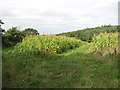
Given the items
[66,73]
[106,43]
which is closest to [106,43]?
[106,43]

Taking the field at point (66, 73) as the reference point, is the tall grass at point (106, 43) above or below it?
above

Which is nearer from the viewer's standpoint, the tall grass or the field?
the field

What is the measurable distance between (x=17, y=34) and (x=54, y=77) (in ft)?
25.7

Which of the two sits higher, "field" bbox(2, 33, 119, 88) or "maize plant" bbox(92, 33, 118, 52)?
"maize plant" bbox(92, 33, 118, 52)

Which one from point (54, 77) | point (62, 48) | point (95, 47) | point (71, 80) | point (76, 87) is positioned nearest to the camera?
point (76, 87)

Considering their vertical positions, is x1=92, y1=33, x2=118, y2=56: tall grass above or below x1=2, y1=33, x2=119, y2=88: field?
above

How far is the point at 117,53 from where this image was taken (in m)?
6.42

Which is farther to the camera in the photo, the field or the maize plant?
the maize plant

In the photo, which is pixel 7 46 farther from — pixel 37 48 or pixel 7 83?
pixel 7 83

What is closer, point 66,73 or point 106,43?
point 66,73

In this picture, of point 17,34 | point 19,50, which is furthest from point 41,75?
point 17,34

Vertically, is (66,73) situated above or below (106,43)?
below

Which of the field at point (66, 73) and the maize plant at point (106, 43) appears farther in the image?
the maize plant at point (106, 43)

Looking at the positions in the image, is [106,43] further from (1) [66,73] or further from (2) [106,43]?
(1) [66,73]
